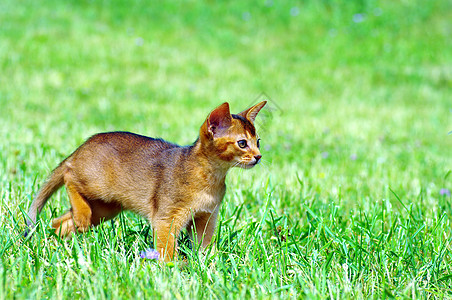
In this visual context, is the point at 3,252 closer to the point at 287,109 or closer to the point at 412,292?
the point at 412,292

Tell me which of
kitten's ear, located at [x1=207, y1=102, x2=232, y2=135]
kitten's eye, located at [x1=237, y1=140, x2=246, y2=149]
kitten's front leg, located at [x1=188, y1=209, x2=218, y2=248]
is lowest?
kitten's front leg, located at [x1=188, y1=209, x2=218, y2=248]

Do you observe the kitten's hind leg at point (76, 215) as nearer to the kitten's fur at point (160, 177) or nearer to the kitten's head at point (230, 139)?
the kitten's fur at point (160, 177)

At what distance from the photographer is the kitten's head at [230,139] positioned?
9.49 feet

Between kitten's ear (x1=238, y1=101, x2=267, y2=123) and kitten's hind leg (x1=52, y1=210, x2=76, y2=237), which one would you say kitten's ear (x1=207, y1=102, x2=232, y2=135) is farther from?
kitten's hind leg (x1=52, y1=210, x2=76, y2=237)

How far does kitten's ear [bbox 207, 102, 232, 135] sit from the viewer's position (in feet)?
9.37

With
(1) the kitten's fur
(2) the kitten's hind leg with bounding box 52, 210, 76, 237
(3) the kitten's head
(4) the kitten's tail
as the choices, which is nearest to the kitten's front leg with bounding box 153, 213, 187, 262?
(1) the kitten's fur

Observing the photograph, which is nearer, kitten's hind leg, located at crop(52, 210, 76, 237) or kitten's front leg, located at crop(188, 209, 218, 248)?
kitten's front leg, located at crop(188, 209, 218, 248)

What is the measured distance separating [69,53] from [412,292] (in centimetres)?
841

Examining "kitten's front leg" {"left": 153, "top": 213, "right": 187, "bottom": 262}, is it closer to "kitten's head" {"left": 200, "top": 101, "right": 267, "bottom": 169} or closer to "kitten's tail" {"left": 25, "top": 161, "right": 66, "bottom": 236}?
"kitten's head" {"left": 200, "top": 101, "right": 267, "bottom": 169}

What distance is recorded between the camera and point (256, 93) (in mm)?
9211

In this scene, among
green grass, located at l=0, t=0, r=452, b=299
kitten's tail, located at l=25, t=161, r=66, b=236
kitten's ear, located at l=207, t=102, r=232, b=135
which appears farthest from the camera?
kitten's tail, located at l=25, t=161, r=66, b=236

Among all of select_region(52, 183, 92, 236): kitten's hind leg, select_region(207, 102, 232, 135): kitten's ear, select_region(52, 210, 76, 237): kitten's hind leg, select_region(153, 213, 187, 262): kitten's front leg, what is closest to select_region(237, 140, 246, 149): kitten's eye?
select_region(207, 102, 232, 135): kitten's ear

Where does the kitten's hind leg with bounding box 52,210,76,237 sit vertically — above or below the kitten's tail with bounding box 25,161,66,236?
below

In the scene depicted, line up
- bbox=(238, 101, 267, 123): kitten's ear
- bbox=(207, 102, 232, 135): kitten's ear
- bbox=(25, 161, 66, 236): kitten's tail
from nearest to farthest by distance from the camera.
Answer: bbox=(207, 102, 232, 135): kitten's ear
bbox=(238, 101, 267, 123): kitten's ear
bbox=(25, 161, 66, 236): kitten's tail
